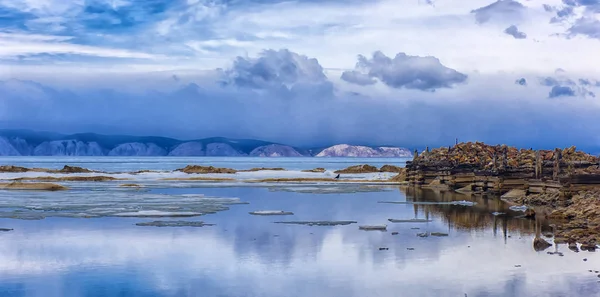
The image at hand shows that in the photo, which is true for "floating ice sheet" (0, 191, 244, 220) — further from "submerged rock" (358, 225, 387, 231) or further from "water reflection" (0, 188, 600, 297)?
"submerged rock" (358, 225, 387, 231)

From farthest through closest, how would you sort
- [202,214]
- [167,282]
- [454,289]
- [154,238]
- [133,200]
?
1. [133,200]
2. [202,214]
3. [154,238]
4. [167,282]
5. [454,289]

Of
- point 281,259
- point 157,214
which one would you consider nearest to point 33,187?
point 157,214

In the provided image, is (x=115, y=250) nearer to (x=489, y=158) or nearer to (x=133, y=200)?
(x=133, y=200)

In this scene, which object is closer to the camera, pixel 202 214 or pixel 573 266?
pixel 573 266

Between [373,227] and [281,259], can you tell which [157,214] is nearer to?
[373,227]

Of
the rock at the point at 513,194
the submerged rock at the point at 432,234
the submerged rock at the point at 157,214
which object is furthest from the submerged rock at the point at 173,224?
the rock at the point at 513,194

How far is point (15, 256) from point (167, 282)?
5295 millimetres

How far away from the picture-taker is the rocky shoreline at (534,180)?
23.9 meters

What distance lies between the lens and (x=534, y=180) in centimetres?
3891

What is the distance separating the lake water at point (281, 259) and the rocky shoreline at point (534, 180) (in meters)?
1.47

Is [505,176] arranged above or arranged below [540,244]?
above

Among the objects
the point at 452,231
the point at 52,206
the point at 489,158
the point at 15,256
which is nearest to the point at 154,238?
the point at 15,256

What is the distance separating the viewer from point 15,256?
1747 centimetres

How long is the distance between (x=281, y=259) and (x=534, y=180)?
83.8 ft
